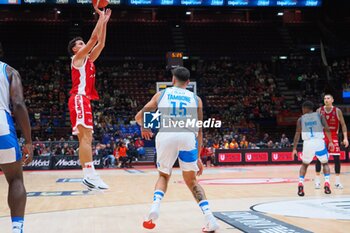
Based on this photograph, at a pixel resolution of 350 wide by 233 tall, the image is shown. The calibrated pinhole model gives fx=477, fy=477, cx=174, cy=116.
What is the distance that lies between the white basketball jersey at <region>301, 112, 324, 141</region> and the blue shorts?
21.3ft

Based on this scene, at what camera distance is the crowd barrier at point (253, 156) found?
20.4 metres

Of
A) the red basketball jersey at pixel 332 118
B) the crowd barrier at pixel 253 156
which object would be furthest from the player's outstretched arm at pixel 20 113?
the crowd barrier at pixel 253 156

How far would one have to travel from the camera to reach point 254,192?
920 cm

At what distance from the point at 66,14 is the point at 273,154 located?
675 inches

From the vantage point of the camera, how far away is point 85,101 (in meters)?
5.55

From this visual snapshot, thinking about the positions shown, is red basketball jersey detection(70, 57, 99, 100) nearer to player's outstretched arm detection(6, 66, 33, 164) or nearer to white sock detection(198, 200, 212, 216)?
player's outstretched arm detection(6, 66, 33, 164)

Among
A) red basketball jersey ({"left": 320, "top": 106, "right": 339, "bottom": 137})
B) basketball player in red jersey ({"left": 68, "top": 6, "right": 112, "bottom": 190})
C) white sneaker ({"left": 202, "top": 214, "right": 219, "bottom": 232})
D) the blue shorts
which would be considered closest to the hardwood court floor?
white sneaker ({"left": 202, "top": 214, "right": 219, "bottom": 232})

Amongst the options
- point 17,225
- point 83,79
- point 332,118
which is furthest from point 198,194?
point 332,118

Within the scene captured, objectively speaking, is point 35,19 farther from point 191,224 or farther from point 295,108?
point 191,224

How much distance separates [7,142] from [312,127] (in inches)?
260

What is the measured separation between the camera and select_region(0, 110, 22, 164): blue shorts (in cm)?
397

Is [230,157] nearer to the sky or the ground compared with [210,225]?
nearer to the ground

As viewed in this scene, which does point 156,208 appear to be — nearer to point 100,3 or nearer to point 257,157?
point 100,3

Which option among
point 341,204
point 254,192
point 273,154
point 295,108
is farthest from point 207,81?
point 341,204
